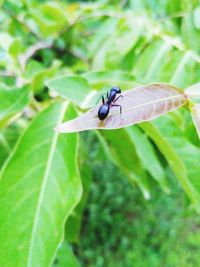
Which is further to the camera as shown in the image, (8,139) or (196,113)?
(8,139)

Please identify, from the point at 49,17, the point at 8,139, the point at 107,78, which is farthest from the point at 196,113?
the point at 49,17

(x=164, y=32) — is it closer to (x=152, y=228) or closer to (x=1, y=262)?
(x=1, y=262)

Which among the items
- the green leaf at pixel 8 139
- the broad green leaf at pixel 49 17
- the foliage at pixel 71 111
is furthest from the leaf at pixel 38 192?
the broad green leaf at pixel 49 17

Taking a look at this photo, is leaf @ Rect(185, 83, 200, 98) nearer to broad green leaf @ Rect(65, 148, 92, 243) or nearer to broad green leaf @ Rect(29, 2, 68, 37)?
broad green leaf @ Rect(65, 148, 92, 243)

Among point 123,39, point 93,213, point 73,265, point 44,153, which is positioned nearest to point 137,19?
point 123,39

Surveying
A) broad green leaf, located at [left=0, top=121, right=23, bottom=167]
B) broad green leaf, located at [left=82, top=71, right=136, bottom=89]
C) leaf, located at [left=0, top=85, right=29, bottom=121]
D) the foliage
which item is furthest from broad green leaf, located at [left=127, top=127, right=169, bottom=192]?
broad green leaf, located at [left=0, top=121, right=23, bottom=167]

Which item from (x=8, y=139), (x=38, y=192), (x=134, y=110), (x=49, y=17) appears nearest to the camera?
(x=134, y=110)

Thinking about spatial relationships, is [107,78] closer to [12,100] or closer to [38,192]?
[12,100]

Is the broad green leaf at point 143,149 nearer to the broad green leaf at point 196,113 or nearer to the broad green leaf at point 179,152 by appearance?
the broad green leaf at point 179,152
